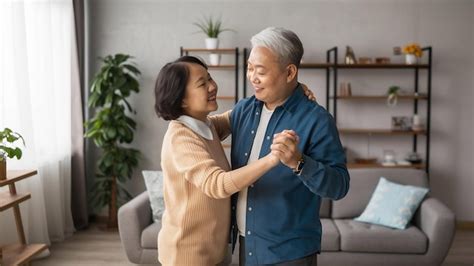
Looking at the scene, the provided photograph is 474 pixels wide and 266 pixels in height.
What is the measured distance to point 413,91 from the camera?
5250 millimetres

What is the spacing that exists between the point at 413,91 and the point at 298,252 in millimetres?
4041

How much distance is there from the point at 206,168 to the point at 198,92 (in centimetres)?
27

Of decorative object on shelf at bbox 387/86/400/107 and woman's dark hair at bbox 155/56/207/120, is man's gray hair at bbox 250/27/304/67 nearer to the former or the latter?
woman's dark hair at bbox 155/56/207/120

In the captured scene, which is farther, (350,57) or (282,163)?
(350,57)

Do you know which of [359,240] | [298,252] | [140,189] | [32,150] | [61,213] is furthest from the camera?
[140,189]

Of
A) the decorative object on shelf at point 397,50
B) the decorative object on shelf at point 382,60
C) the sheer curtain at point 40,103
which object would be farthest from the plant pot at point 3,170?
the decorative object on shelf at point 397,50

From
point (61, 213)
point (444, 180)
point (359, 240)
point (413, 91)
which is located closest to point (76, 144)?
point (61, 213)

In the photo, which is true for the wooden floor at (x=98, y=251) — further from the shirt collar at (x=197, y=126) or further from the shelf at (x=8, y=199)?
the shirt collar at (x=197, y=126)

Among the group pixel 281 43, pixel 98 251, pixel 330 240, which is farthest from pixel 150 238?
pixel 281 43

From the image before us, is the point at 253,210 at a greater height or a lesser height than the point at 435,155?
greater

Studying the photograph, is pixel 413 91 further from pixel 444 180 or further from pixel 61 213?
pixel 61 213

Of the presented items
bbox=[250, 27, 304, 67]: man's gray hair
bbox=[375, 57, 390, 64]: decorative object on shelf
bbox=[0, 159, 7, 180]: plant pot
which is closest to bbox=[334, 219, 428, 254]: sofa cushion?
bbox=[375, 57, 390, 64]: decorative object on shelf

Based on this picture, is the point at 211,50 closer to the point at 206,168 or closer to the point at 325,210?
the point at 325,210

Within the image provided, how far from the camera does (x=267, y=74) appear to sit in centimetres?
162
